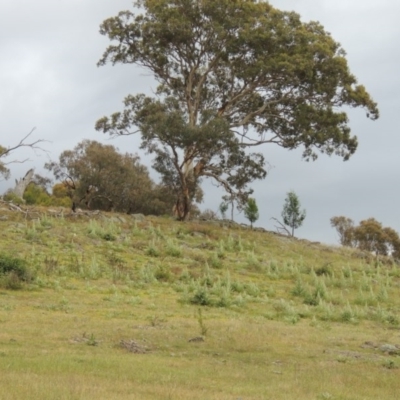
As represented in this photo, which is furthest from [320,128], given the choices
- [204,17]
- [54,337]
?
[54,337]

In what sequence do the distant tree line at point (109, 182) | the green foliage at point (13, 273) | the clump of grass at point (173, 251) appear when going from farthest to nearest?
1. the distant tree line at point (109, 182)
2. the clump of grass at point (173, 251)
3. the green foliage at point (13, 273)

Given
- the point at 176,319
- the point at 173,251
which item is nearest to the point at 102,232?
the point at 173,251

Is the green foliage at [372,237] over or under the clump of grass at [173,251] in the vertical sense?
over

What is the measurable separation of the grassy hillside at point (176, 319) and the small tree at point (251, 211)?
7.96 metres

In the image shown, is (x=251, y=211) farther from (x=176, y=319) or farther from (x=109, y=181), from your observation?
(x=176, y=319)

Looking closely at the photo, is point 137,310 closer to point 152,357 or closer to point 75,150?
point 152,357

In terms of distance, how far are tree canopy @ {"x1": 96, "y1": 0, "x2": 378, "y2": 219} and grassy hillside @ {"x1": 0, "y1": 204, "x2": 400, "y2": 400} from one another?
7.19 meters

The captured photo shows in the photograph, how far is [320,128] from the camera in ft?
133

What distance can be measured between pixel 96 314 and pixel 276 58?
25.9 m

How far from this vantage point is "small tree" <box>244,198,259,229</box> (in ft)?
136

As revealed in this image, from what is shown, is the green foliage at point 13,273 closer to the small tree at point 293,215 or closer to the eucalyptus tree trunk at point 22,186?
the eucalyptus tree trunk at point 22,186

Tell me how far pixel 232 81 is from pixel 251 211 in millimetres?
8184

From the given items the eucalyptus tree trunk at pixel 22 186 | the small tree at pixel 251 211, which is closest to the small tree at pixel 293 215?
the small tree at pixel 251 211

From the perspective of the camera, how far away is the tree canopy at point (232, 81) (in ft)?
125
